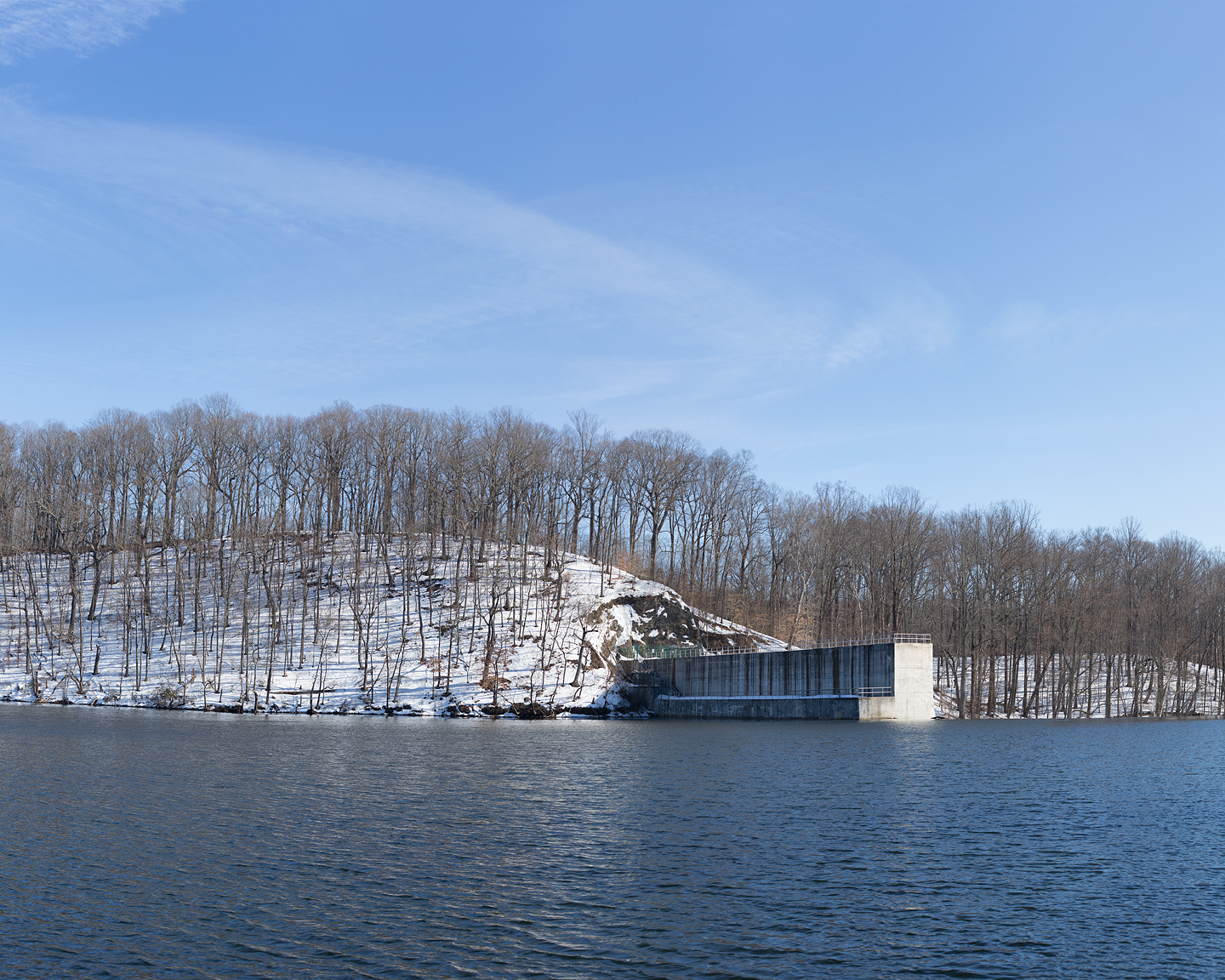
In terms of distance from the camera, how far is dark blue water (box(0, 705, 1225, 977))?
17.3 metres

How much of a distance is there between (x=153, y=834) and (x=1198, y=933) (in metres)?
27.1

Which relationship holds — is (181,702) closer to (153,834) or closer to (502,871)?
(153,834)

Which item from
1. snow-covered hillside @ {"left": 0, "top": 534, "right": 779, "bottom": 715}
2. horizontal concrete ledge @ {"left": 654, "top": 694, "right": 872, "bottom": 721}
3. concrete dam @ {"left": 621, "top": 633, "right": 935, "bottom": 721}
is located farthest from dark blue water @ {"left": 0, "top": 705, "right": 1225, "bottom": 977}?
snow-covered hillside @ {"left": 0, "top": 534, "right": 779, "bottom": 715}

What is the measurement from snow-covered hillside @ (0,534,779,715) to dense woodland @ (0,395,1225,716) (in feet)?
3.67

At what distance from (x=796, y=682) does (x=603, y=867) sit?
63500 millimetres

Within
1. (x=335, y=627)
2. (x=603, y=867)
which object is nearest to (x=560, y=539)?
(x=335, y=627)

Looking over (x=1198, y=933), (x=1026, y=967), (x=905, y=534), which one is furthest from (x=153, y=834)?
(x=905, y=534)

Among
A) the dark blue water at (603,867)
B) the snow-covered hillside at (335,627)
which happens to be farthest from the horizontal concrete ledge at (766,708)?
the dark blue water at (603,867)

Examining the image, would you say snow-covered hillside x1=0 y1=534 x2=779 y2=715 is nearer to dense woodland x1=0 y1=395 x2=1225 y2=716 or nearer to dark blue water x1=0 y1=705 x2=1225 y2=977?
dense woodland x1=0 y1=395 x2=1225 y2=716

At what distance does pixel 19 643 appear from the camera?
100m

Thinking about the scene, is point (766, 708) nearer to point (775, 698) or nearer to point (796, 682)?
point (775, 698)

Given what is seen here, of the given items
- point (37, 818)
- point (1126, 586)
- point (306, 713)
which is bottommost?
point (306, 713)

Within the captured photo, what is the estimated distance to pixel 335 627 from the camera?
102625 mm

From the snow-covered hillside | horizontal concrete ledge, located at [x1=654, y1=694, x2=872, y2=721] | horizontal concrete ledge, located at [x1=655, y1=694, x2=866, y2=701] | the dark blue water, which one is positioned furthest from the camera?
the snow-covered hillside
